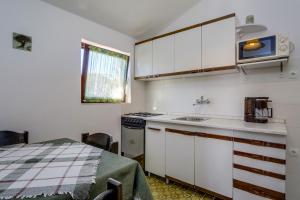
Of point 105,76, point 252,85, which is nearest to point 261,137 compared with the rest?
point 252,85

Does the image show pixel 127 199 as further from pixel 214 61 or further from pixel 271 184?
pixel 214 61

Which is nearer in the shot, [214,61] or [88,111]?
[214,61]

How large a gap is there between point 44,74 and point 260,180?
2.52 meters

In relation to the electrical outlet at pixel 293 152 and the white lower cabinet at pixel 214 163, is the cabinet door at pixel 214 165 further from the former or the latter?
the electrical outlet at pixel 293 152

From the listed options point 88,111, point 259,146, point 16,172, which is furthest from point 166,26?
point 16,172

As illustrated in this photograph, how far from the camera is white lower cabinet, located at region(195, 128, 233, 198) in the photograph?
1.76 meters

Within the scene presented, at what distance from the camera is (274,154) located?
1493mm

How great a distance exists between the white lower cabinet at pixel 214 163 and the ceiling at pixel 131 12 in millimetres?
1937

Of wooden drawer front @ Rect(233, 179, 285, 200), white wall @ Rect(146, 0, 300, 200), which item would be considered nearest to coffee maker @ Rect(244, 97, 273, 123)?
white wall @ Rect(146, 0, 300, 200)

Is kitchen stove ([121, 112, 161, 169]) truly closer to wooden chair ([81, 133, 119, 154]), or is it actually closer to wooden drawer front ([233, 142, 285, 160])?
wooden chair ([81, 133, 119, 154])

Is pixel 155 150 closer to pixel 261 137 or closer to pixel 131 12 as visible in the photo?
pixel 261 137

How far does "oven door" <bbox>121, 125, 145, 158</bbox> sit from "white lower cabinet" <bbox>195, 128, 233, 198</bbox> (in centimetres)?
88

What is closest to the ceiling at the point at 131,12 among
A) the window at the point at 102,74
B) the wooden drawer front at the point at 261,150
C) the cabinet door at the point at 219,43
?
the window at the point at 102,74

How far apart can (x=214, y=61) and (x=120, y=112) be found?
166 centimetres
